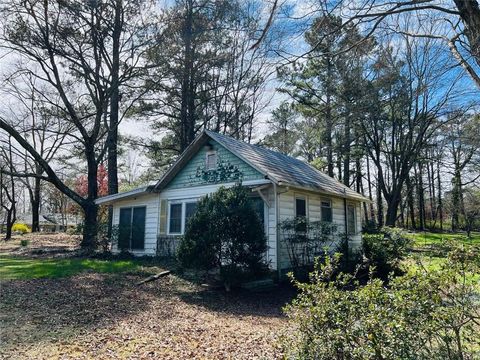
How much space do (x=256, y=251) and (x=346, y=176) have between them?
62.8 ft

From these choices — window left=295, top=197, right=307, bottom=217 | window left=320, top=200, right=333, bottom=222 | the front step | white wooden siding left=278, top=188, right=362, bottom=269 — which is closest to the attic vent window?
white wooden siding left=278, top=188, right=362, bottom=269

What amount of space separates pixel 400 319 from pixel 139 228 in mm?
12889

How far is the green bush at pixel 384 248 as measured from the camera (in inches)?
462

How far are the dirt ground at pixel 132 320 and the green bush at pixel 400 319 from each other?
1.06m

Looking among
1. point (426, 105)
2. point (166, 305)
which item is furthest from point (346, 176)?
point (166, 305)

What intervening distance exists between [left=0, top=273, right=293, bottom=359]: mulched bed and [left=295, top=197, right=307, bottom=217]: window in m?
3.25

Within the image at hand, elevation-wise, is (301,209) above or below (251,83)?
below

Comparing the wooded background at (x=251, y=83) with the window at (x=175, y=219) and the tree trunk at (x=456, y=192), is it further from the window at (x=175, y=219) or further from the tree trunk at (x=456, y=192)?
the window at (x=175, y=219)

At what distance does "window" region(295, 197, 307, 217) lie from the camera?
→ 11719 mm

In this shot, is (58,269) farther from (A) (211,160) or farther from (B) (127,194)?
(A) (211,160)

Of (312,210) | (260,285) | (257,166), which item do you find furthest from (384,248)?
(257,166)

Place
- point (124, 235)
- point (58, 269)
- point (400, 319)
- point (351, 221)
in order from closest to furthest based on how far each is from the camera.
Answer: point (400, 319) → point (58, 269) → point (124, 235) → point (351, 221)

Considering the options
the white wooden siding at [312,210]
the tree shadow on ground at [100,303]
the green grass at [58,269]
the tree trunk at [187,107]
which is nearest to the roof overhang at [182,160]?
the green grass at [58,269]

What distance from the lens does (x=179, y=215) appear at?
43.7 feet
